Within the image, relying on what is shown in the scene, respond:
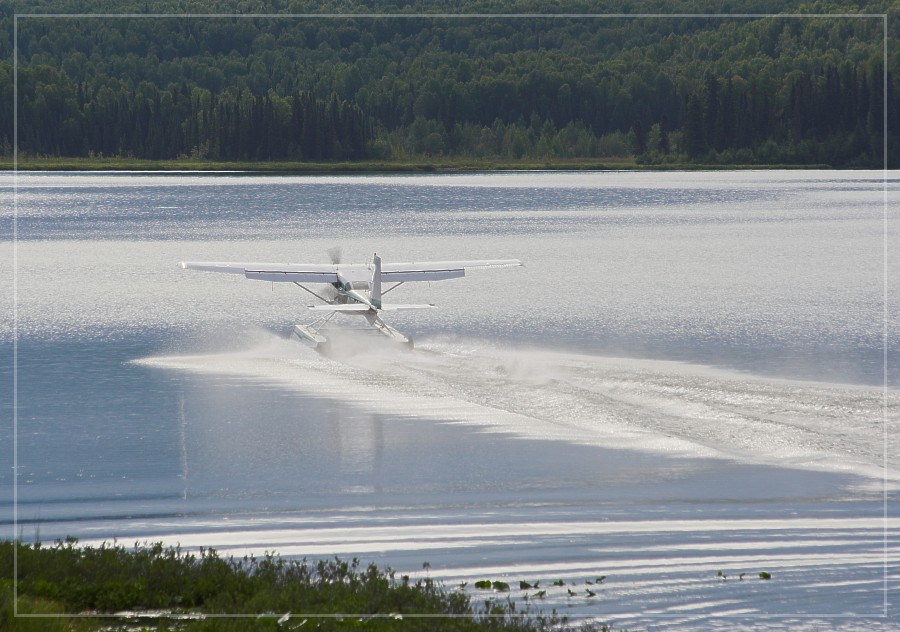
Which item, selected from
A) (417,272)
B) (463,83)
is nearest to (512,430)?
(417,272)

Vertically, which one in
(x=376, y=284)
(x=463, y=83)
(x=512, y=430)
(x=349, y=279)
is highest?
(x=463, y=83)

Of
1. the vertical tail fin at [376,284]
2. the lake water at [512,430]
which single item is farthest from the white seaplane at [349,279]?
the lake water at [512,430]

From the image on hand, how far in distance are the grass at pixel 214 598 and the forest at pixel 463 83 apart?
106500 mm

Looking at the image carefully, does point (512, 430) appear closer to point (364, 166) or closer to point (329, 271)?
point (329, 271)

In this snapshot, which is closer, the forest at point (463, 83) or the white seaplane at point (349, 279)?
the white seaplane at point (349, 279)

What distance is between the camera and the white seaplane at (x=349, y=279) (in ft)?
74.0

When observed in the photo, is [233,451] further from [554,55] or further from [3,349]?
[554,55]

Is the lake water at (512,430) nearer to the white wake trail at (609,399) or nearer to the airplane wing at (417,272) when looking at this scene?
the white wake trail at (609,399)

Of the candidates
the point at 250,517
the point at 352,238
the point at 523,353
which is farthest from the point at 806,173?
the point at 250,517

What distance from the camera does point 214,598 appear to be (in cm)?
815

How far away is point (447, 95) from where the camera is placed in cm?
15862

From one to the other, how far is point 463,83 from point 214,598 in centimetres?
15953

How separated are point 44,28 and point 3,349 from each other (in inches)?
6802

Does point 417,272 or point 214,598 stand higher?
point 417,272
